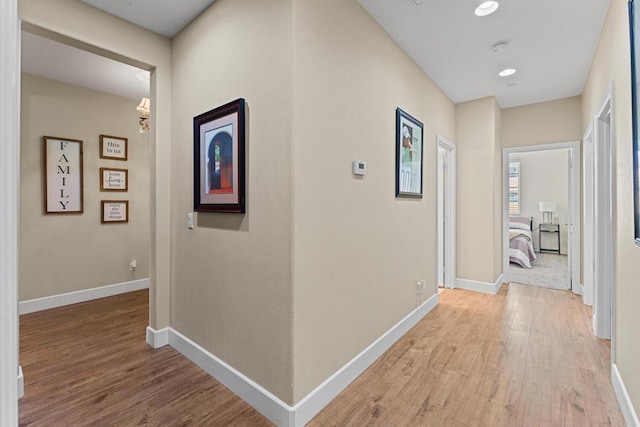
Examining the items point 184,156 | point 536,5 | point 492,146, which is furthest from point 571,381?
point 184,156

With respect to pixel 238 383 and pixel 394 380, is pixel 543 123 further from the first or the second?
pixel 238 383

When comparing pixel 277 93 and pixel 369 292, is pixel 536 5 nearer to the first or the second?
pixel 277 93

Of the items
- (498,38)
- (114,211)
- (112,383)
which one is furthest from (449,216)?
(114,211)

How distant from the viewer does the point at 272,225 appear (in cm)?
179

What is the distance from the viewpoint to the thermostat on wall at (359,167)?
2.18 m

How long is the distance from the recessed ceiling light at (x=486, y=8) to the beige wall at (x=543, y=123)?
2.73 meters

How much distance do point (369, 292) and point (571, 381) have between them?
1479 millimetres

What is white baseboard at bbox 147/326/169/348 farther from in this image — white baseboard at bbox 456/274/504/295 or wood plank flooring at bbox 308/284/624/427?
white baseboard at bbox 456/274/504/295

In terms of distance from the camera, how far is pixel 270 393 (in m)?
1.80

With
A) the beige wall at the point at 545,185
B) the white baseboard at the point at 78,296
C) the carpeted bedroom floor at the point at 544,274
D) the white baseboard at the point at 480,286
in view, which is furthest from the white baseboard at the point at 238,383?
the beige wall at the point at 545,185

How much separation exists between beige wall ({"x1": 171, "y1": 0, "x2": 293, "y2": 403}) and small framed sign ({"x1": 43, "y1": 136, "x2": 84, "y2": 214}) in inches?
85.4

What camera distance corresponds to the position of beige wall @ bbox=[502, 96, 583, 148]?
164 inches

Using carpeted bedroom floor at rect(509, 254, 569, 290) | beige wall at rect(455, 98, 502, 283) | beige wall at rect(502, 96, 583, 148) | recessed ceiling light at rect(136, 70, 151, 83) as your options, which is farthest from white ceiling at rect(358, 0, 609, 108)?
carpeted bedroom floor at rect(509, 254, 569, 290)

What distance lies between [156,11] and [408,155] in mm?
2328
